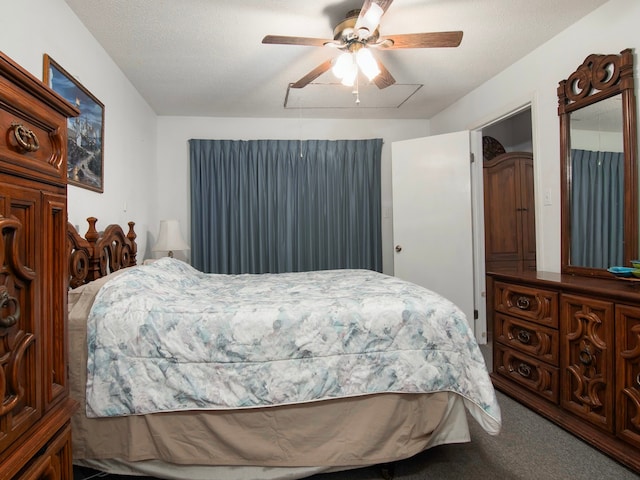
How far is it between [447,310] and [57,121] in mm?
1529

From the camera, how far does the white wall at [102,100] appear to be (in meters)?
1.59

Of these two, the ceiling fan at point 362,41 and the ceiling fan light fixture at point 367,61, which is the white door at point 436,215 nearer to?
the ceiling fan at point 362,41

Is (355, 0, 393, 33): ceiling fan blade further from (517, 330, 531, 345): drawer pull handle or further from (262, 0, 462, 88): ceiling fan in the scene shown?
(517, 330, 531, 345): drawer pull handle

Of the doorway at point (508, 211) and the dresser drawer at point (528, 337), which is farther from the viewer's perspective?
the doorway at point (508, 211)

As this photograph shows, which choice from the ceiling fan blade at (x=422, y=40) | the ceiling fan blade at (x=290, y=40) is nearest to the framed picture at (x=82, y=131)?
the ceiling fan blade at (x=290, y=40)

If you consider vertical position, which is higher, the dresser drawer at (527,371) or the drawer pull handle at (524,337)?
the drawer pull handle at (524,337)

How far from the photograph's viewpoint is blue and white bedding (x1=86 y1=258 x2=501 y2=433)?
1.38 m

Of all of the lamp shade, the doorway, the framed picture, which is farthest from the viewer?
the doorway

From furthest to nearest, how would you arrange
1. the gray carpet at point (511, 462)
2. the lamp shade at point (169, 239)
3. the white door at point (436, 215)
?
1. the white door at point (436, 215)
2. the lamp shade at point (169, 239)
3. the gray carpet at point (511, 462)

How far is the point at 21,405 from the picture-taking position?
28.9 inches

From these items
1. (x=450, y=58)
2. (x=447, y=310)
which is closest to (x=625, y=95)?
(x=450, y=58)

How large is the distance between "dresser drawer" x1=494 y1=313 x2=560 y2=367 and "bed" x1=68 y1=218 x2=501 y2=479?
78cm

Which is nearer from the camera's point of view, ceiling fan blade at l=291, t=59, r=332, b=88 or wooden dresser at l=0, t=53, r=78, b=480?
wooden dresser at l=0, t=53, r=78, b=480

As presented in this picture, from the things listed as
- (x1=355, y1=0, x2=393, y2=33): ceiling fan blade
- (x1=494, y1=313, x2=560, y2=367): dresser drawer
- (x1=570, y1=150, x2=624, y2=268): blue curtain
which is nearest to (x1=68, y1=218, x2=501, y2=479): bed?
(x1=494, y1=313, x2=560, y2=367): dresser drawer
